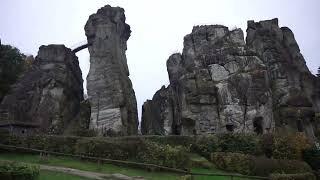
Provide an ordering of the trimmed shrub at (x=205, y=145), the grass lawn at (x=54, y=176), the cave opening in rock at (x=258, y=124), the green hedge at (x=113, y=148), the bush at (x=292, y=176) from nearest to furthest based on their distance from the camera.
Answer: the grass lawn at (x=54, y=176) → the bush at (x=292, y=176) → the green hedge at (x=113, y=148) → the trimmed shrub at (x=205, y=145) → the cave opening in rock at (x=258, y=124)

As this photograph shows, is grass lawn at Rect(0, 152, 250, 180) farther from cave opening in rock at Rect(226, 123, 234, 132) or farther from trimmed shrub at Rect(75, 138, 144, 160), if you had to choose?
cave opening in rock at Rect(226, 123, 234, 132)

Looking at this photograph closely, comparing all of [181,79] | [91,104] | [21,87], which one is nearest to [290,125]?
[181,79]

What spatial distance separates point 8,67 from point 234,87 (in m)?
34.3

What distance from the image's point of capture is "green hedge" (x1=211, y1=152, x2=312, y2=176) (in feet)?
113

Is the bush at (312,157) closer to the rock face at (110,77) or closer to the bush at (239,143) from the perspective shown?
the bush at (239,143)

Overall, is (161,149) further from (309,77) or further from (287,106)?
(309,77)

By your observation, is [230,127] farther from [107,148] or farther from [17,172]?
[17,172]

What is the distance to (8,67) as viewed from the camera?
66375 millimetres

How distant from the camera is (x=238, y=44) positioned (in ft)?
194

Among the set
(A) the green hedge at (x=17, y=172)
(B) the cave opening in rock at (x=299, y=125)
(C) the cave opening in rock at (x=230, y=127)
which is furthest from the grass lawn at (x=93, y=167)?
(B) the cave opening in rock at (x=299, y=125)

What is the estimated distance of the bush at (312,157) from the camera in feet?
126

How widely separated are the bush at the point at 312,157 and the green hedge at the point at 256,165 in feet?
11.3

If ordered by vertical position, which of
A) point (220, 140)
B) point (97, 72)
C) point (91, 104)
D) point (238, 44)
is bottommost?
point (220, 140)

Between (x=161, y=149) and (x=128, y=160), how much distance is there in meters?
2.82
